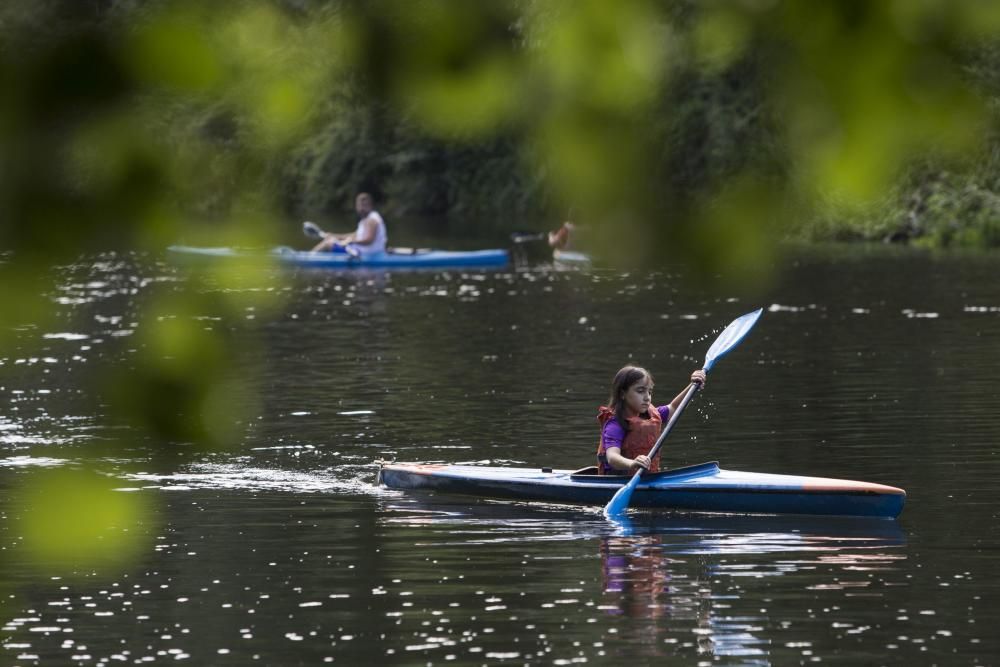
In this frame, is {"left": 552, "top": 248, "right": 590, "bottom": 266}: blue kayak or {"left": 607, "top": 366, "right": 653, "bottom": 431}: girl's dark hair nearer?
{"left": 607, "top": 366, "right": 653, "bottom": 431}: girl's dark hair

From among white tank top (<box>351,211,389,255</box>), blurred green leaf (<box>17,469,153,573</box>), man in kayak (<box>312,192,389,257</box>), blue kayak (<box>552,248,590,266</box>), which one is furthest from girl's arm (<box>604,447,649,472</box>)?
blue kayak (<box>552,248,590,266</box>)

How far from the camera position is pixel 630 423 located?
1176cm

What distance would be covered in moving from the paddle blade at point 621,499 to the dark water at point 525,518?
13cm

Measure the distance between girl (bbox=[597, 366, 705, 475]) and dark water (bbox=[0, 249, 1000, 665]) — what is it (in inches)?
15.4

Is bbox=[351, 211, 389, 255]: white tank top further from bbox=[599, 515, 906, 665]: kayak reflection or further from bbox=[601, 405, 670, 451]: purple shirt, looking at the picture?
bbox=[599, 515, 906, 665]: kayak reflection

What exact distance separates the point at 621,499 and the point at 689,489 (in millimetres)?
428

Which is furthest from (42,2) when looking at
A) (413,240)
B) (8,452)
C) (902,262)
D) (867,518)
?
(413,240)

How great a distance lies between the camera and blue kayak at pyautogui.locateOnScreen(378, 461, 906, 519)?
11219 millimetres

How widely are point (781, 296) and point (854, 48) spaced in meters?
24.2

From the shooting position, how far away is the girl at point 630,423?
452 inches

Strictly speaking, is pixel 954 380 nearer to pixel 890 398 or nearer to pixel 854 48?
pixel 890 398

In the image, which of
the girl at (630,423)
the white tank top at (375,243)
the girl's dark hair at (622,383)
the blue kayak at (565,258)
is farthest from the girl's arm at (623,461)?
the blue kayak at (565,258)

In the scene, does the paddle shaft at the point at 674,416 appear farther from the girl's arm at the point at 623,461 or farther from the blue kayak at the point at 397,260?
the blue kayak at the point at 397,260

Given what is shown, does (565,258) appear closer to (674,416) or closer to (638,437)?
(638,437)
